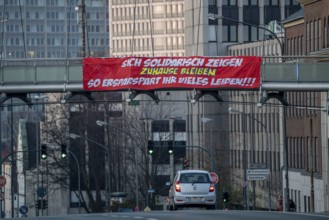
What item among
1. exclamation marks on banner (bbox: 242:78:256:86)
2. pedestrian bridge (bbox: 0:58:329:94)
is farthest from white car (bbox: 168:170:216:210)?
pedestrian bridge (bbox: 0:58:329:94)

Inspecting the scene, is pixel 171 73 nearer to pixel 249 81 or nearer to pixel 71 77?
pixel 249 81

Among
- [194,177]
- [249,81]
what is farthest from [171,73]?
[194,177]

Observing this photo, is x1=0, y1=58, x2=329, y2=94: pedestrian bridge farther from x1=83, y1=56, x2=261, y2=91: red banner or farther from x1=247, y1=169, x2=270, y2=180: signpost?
x1=247, y1=169, x2=270, y2=180: signpost

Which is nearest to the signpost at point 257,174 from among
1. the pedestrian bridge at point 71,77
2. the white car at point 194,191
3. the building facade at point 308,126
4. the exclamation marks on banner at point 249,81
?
the building facade at point 308,126

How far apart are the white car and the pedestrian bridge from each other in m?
5.55

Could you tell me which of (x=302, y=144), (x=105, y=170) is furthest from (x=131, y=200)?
(x=302, y=144)

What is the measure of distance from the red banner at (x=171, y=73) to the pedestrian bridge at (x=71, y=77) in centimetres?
69

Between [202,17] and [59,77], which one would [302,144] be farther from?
[202,17]

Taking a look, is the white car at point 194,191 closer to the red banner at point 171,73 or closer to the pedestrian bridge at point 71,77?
the red banner at point 171,73

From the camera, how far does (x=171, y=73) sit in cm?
6112

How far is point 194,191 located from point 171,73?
5589mm

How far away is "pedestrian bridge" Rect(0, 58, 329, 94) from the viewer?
202ft

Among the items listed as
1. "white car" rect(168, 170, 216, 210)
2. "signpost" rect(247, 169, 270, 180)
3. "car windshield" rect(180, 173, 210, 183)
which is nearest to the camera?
"white car" rect(168, 170, 216, 210)

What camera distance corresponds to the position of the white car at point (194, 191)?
189 ft
